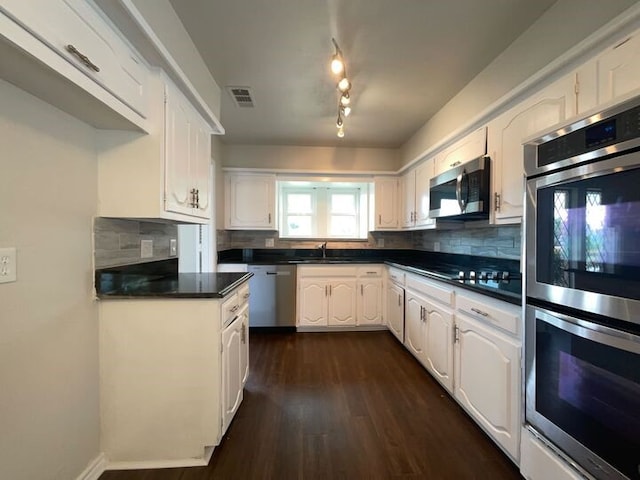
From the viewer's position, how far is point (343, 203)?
15.0 ft

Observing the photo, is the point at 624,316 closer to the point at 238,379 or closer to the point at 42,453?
the point at 238,379

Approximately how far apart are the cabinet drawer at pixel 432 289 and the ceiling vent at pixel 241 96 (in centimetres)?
228

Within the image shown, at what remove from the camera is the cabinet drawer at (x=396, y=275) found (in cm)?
319

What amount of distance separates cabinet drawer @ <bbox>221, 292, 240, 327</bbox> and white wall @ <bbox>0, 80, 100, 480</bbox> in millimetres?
621

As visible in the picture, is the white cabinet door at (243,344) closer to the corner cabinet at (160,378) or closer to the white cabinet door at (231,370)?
the white cabinet door at (231,370)

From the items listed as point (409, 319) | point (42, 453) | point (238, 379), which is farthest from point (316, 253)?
point (42, 453)

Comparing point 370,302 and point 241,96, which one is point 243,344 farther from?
point 241,96

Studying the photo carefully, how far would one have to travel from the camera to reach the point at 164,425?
5.11 feet

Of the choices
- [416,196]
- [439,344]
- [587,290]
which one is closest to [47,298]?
[587,290]

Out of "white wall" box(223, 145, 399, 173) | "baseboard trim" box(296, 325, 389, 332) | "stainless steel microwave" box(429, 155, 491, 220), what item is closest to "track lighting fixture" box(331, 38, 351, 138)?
"stainless steel microwave" box(429, 155, 491, 220)

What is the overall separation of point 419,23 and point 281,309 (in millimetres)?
3073

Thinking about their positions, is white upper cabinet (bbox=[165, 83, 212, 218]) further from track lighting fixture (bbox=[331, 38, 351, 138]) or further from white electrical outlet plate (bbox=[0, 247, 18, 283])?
track lighting fixture (bbox=[331, 38, 351, 138])

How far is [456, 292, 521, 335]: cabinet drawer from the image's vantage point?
1.47 meters

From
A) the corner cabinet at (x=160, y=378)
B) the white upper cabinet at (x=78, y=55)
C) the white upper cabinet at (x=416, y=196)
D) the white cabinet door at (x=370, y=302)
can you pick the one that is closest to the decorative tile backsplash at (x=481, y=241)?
the white upper cabinet at (x=416, y=196)
